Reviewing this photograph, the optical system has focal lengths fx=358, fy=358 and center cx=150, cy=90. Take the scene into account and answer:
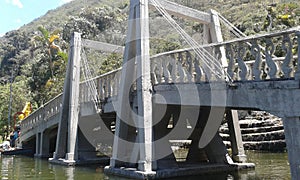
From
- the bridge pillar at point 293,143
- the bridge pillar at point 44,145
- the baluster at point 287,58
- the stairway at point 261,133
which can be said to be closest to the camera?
→ the bridge pillar at point 293,143

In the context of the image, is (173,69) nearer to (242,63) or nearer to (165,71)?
(165,71)

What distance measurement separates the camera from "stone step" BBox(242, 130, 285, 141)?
→ 24.5 metres

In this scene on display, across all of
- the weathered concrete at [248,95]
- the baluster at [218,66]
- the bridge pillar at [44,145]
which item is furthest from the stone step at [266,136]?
A: the baluster at [218,66]

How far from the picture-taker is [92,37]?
5969 cm

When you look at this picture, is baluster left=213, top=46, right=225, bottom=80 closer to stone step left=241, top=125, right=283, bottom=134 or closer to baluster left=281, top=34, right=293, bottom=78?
baluster left=281, top=34, right=293, bottom=78

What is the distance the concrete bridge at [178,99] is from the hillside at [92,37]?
1494 cm

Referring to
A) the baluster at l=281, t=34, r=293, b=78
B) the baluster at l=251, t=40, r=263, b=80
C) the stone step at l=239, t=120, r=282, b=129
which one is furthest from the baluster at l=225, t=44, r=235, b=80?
the stone step at l=239, t=120, r=282, b=129

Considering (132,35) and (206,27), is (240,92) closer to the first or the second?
(132,35)

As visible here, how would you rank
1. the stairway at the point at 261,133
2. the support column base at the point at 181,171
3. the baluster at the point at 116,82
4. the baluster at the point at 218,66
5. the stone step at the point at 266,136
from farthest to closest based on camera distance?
the stone step at the point at 266,136
the stairway at the point at 261,133
the baluster at the point at 116,82
the support column base at the point at 181,171
the baluster at the point at 218,66

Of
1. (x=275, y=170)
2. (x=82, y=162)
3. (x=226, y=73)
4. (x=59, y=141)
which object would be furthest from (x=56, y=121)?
(x=226, y=73)

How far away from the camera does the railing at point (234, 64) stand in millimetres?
7648

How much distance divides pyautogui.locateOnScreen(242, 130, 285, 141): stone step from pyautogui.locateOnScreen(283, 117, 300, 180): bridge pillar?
1770cm

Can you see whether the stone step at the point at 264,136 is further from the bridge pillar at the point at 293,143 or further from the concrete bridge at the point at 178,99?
the bridge pillar at the point at 293,143

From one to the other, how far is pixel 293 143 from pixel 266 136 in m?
18.9
